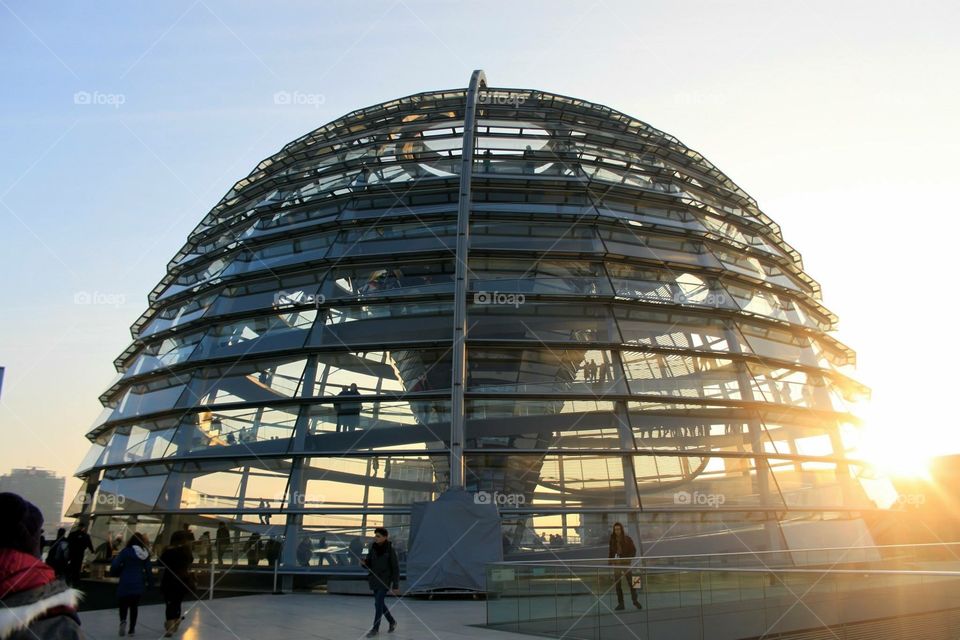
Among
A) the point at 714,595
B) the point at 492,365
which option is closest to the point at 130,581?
the point at 714,595

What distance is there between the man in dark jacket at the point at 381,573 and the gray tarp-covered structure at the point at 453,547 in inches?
95.4

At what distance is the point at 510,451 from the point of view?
14984mm

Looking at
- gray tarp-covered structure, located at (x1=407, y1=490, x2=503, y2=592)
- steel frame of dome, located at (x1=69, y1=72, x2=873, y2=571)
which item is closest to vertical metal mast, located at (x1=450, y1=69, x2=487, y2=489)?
steel frame of dome, located at (x1=69, y1=72, x2=873, y2=571)

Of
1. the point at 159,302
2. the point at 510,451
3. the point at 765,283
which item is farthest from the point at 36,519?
the point at 159,302

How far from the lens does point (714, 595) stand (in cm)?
866

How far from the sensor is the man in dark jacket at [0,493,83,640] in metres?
2.39

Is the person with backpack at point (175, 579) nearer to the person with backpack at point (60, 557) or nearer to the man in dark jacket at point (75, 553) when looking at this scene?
the man in dark jacket at point (75, 553)

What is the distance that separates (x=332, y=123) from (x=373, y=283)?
9.98 m

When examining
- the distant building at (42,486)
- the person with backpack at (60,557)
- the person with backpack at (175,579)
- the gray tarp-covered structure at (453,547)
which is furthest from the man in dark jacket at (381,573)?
the distant building at (42,486)

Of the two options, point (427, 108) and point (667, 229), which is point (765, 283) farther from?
point (427, 108)

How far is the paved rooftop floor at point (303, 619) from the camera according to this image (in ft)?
32.6

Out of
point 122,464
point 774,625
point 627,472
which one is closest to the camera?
point 774,625

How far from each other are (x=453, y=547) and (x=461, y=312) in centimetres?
549

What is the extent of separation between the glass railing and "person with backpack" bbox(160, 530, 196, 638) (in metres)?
4.58
